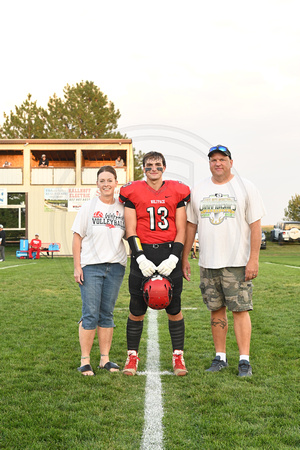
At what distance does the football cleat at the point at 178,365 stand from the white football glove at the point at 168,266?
2.57 feet

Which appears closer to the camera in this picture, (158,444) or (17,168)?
(158,444)

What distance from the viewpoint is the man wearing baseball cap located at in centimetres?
380

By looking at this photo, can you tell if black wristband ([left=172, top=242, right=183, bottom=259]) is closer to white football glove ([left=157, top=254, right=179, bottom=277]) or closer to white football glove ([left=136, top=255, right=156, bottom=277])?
white football glove ([left=157, top=254, right=179, bottom=277])

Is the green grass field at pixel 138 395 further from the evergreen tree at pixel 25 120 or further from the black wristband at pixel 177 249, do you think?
the evergreen tree at pixel 25 120

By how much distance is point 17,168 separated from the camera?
92.1ft

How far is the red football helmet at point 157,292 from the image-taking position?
11.5 feet

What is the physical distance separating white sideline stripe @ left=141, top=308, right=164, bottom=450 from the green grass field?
4cm

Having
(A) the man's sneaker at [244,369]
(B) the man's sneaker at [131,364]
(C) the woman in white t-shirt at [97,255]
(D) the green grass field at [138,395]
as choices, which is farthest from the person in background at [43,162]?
(A) the man's sneaker at [244,369]

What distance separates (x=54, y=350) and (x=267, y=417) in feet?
8.28

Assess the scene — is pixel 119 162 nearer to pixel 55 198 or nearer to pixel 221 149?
pixel 55 198

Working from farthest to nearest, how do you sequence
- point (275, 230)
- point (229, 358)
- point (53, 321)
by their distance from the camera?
point (275, 230)
point (53, 321)
point (229, 358)

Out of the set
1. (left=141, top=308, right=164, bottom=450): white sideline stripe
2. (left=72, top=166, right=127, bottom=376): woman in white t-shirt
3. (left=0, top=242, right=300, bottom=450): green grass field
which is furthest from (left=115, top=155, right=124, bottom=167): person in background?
(left=72, top=166, right=127, bottom=376): woman in white t-shirt

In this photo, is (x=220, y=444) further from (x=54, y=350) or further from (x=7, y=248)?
(x=7, y=248)

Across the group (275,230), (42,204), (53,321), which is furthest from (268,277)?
(275,230)
